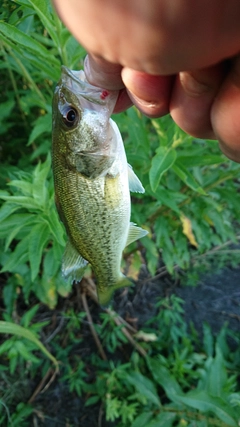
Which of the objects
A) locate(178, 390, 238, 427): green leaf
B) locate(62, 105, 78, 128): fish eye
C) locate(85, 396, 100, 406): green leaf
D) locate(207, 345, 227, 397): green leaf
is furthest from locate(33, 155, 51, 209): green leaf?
locate(85, 396, 100, 406): green leaf

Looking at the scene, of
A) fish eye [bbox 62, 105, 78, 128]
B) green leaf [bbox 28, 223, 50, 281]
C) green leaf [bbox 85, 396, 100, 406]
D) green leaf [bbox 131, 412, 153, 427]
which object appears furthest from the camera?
green leaf [bbox 85, 396, 100, 406]

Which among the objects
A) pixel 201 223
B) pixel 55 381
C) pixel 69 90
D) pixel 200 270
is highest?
pixel 69 90

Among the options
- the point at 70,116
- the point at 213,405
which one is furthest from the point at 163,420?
the point at 70,116

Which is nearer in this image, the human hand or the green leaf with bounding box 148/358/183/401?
the human hand

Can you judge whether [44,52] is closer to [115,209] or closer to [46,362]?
[115,209]

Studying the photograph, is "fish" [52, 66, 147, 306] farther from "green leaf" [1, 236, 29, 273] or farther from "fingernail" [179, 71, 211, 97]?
"green leaf" [1, 236, 29, 273]

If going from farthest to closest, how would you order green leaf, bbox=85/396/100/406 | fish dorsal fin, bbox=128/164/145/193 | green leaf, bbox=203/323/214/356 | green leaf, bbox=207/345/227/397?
green leaf, bbox=203/323/214/356
green leaf, bbox=85/396/100/406
green leaf, bbox=207/345/227/397
fish dorsal fin, bbox=128/164/145/193

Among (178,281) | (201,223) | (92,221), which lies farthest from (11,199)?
(178,281)
